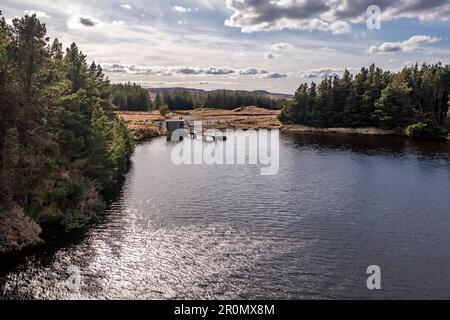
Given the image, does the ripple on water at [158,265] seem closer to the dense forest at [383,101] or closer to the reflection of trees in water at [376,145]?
the reflection of trees in water at [376,145]

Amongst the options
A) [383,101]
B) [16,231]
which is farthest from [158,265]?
[383,101]

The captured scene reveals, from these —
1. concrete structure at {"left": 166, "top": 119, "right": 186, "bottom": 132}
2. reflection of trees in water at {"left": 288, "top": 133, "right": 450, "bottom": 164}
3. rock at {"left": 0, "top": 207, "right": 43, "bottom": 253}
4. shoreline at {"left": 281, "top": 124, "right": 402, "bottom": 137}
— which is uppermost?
concrete structure at {"left": 166, "top": 119, "right": 186, "bottom": 132}

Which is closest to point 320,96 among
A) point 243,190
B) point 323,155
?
point 323,155

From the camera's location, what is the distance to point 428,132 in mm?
134125

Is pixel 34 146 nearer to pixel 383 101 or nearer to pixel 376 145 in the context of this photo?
pixel 376 145

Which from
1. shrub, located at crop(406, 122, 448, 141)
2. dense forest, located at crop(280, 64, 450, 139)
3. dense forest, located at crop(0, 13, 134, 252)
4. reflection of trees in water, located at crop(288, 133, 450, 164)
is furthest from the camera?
dense forest, located at crop(280, 64, 450, 139)

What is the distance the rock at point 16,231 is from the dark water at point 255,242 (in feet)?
7.29

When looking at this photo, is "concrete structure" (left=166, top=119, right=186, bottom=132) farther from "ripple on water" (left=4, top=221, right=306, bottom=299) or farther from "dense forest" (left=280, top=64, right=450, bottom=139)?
"ripple on water" (left=4, top=221, right=306, bottom=299)

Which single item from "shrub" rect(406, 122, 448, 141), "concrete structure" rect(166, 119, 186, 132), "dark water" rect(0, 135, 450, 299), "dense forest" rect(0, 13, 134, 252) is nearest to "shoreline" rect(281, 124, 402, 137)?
"shrub" rect(406, 122, 448, 141)

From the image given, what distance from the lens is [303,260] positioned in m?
38.9

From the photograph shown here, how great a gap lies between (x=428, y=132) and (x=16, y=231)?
130190 millimetres

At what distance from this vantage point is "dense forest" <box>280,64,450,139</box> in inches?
5748
